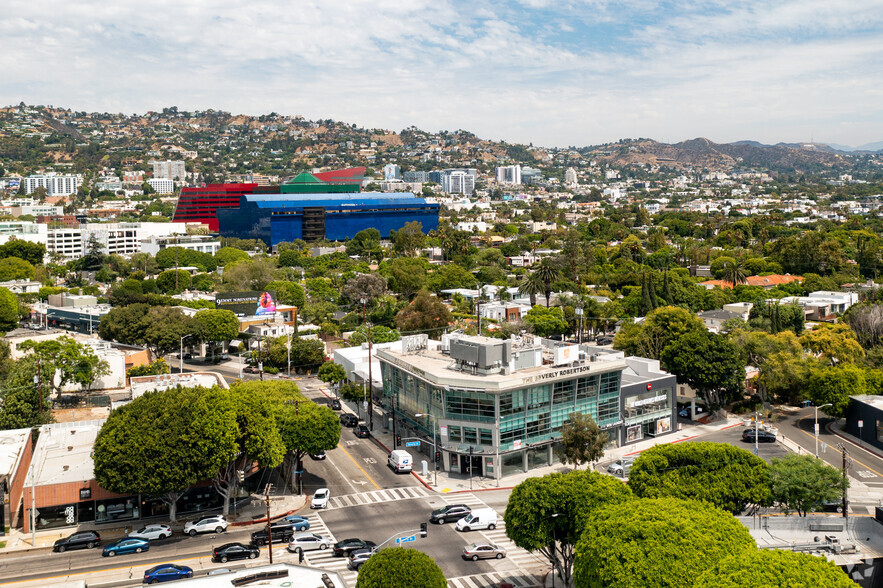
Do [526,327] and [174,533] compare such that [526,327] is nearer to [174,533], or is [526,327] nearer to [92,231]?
[174,533]

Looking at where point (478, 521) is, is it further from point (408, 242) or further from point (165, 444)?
point (408, 242)

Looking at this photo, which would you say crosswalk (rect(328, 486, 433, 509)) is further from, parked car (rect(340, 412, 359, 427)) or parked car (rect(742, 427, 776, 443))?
parked car (rect(742, 427, 776, 443))

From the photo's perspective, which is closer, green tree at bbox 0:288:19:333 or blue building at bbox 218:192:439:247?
green tree at bbox 0:288:19:333

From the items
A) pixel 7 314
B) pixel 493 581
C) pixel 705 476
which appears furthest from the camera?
pixel 7 314

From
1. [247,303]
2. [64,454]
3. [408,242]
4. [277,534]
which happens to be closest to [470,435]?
[277,534]

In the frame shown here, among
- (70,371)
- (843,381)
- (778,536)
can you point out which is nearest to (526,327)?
(843,381)

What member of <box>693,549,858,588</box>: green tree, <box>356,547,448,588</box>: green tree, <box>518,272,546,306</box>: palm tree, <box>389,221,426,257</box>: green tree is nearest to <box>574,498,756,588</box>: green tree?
<box>693,549,858,588</box>: green tree
